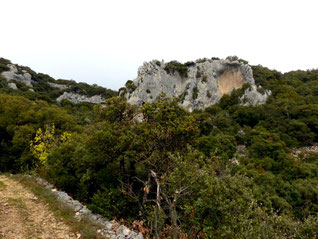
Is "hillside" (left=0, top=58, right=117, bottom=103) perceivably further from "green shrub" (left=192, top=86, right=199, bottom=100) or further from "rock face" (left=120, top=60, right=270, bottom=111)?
"green shrub" (left=192, top=86, right=199, bottom=100)

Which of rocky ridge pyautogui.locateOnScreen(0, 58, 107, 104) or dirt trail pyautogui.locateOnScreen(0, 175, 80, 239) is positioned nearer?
dirt trail pyautogui.locateOnScreen(0, 175, 80, 239)

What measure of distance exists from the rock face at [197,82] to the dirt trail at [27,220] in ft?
171

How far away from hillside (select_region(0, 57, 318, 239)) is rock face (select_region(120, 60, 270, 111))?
1434 cm

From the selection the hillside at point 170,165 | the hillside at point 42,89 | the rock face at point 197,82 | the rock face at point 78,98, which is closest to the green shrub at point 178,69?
the rock face at point 197,82

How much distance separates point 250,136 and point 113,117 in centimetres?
4257

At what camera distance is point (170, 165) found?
13062 mm

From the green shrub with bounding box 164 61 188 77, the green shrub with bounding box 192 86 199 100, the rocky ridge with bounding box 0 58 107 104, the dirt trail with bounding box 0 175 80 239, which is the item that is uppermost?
Result: the green shrub with bounding box 164 61 188 77

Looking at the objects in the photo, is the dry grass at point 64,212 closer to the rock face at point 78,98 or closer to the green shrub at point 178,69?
the green shrub at point 178,69

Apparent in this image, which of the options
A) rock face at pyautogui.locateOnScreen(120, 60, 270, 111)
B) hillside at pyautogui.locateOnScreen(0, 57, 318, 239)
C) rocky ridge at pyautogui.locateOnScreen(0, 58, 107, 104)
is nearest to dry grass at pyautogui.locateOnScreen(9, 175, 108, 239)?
hillside at pyautogui.locateOnScreen(0, 57, 318, 239)

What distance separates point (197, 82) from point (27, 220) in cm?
6481

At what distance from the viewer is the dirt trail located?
916cm

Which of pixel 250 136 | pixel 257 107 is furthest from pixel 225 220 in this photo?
pixel 257 107

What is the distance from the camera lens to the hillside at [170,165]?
8555mm

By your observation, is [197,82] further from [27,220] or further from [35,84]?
[35,84]
